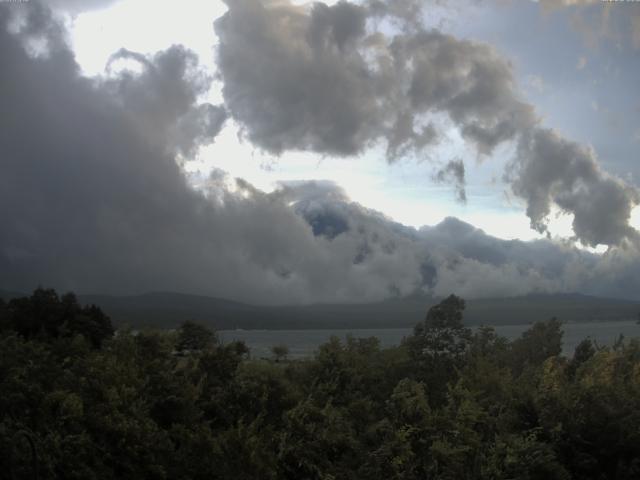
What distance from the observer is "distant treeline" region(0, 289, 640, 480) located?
24641mm

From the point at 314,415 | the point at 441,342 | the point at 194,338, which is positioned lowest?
the point at 314,415

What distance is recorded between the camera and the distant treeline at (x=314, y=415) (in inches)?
970

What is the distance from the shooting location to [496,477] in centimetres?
2391

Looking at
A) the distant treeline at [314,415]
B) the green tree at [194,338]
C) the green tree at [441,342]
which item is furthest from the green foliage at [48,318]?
the green tree at [441,342]

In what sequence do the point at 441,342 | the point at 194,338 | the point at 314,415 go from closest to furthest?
the point at 314,415 → the point at 441,342 → the point at 194,338

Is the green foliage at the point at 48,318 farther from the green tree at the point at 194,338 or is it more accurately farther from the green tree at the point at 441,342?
the green tree at the point at 441,342

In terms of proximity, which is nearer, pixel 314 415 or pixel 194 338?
pixel 314 415

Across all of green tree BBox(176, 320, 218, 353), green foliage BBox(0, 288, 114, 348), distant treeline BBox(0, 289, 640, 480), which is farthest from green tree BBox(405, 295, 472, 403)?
green foliage BBox(0, 288, 114, 348)

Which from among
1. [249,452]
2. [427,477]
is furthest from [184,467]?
[427,477]

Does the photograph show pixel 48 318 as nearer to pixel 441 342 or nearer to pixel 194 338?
pixel 194 338

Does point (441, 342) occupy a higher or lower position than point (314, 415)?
higher

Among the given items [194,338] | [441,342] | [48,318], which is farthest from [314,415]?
[48,318]

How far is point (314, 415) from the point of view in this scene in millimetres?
29781

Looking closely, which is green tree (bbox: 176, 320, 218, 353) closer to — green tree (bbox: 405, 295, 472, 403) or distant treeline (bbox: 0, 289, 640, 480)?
distant treeline (bbox: 0, 289, 640, 480)
